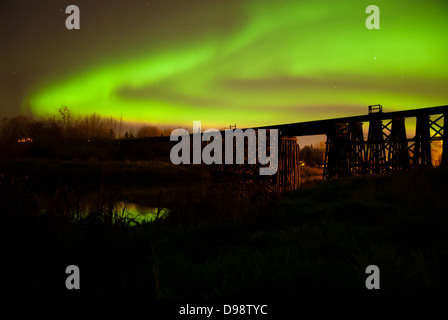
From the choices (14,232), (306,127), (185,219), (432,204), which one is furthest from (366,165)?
(14,232)

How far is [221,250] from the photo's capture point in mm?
4066

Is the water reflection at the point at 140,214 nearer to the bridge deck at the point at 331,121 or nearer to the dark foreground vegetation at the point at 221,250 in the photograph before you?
the dark foreground vegetation at the point at 221,250

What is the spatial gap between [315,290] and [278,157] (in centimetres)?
1604

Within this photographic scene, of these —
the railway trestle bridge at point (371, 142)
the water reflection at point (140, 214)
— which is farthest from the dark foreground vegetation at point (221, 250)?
the railway trestle bridge at point (371, 142)

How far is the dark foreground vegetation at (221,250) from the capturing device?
2.74m

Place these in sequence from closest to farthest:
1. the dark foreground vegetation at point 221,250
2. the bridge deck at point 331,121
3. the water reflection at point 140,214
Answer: the dark foreground vegetation at point 221,250 < the water reflection at point 140,214 < the bridge deck at point 331,121

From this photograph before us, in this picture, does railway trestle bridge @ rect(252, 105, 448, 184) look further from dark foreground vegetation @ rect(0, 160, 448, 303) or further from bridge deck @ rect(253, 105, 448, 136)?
dark foreground vegetation @ rect(0, 160, 448, 303)

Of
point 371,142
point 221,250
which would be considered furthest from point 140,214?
point 371,142

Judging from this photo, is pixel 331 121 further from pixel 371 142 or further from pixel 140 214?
pixel 140 214

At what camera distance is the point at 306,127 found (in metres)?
20.4

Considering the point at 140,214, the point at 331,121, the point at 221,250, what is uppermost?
the point at 331,121

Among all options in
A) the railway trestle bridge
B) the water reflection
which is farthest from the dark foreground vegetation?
the railway trestle bridge

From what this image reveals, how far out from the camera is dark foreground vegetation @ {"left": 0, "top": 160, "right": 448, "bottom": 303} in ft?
9.00
